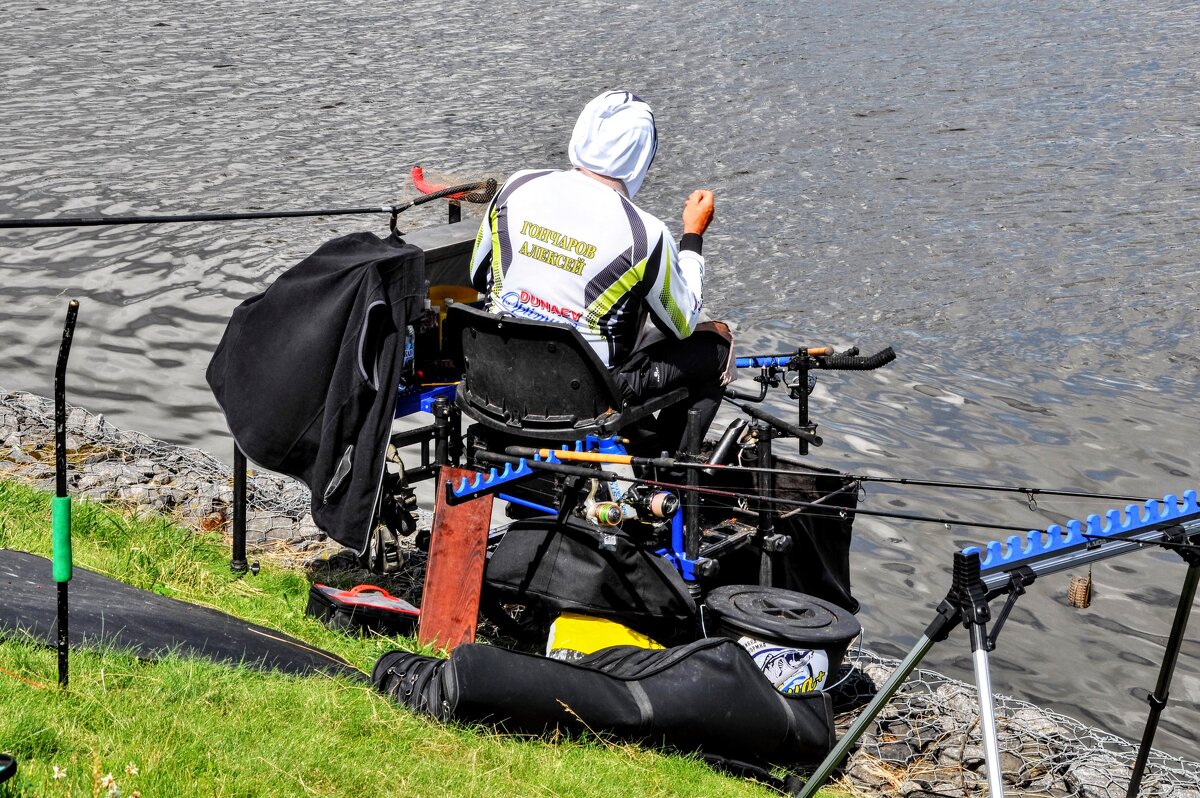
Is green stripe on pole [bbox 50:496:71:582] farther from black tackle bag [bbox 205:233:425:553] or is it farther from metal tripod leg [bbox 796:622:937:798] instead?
metal tripod leg [bbox 796:622:937:798]

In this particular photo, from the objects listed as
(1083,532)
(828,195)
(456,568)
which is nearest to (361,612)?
(456,568)

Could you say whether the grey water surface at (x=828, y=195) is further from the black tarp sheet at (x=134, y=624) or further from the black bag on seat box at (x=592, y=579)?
the black tarp sheet at (x=134, y=624)

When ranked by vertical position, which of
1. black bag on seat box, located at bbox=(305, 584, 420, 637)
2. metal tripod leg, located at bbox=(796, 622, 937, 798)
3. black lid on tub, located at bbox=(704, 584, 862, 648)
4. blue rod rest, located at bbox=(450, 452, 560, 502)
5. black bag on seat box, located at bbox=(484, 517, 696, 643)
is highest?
metal tripod leg, located at bbox=(796, 622, 937, 798)

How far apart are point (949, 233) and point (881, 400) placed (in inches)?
129

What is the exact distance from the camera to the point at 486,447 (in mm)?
4719

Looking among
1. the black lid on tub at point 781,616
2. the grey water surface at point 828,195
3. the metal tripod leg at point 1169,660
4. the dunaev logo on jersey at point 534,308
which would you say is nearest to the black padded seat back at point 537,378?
the dunaev logo on jersey at point 534,308

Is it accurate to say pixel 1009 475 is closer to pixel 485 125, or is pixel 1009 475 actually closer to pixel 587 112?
pixel 587 112

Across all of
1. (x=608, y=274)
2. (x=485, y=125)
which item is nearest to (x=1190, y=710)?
(x=608, y=274)

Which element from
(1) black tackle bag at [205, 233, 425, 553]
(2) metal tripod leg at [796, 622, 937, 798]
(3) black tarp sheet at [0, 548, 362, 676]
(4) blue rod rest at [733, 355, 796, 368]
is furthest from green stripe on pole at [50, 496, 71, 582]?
(4) blue rod rest at [733, 355, 796, 368]

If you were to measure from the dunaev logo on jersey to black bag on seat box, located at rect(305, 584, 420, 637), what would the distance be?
3.63 ft

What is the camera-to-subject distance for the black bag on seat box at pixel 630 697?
11.9 ft

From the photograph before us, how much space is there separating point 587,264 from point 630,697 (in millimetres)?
1398

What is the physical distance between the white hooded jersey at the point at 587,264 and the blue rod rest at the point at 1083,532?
1.76m

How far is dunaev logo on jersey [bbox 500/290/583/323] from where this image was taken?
444cm
